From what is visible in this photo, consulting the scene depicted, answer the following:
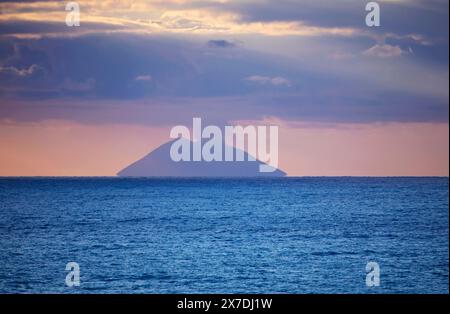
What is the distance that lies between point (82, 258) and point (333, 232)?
2827cm

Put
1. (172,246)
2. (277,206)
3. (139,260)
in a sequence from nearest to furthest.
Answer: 1. (139,260)
2. (172,246)
3. (277,206)

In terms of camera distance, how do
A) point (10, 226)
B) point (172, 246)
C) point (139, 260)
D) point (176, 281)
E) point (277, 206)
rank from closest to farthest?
point (176, 281)
point (139, 260)
point (172, 246)
point (10, 226)
point (277, 206)

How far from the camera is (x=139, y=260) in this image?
51094mm

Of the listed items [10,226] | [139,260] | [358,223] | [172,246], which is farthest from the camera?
[358,223]
